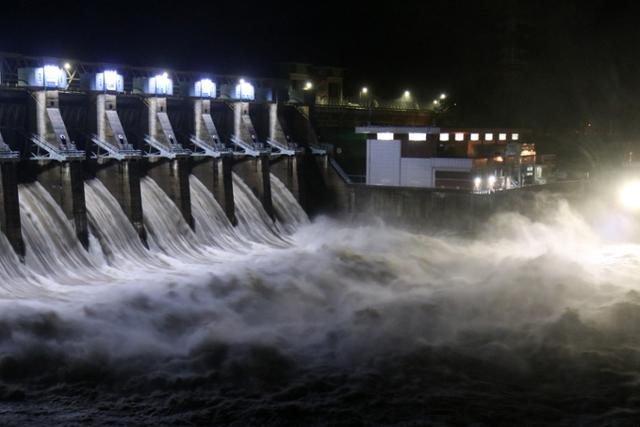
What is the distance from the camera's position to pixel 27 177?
26812 millimetres

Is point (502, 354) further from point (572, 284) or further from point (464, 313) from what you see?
point (572, 284)

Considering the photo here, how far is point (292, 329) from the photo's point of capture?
68.1 ft

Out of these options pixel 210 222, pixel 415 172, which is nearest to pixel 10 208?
pixel 210 222

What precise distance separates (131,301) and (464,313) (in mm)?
10775

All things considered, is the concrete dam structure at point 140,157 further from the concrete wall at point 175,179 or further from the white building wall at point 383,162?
the white building wall at point 383,162

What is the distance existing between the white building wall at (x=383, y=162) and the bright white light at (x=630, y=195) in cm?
1366

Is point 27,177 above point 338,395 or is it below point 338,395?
above

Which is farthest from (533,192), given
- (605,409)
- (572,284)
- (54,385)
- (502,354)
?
(54,385)

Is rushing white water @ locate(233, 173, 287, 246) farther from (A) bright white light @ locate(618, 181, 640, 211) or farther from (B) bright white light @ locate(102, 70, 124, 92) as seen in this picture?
(A) bright white light @ locate(618, 181, 640, 211)

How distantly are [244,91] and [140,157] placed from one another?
36.8 ft

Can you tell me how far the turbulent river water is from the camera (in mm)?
15555

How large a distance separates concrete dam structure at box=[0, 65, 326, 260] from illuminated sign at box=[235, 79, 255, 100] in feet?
0.29

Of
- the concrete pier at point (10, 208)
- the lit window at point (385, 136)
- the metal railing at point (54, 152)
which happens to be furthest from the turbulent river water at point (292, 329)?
the lit window at point (385, 136)

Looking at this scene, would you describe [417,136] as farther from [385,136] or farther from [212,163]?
[212,163]
